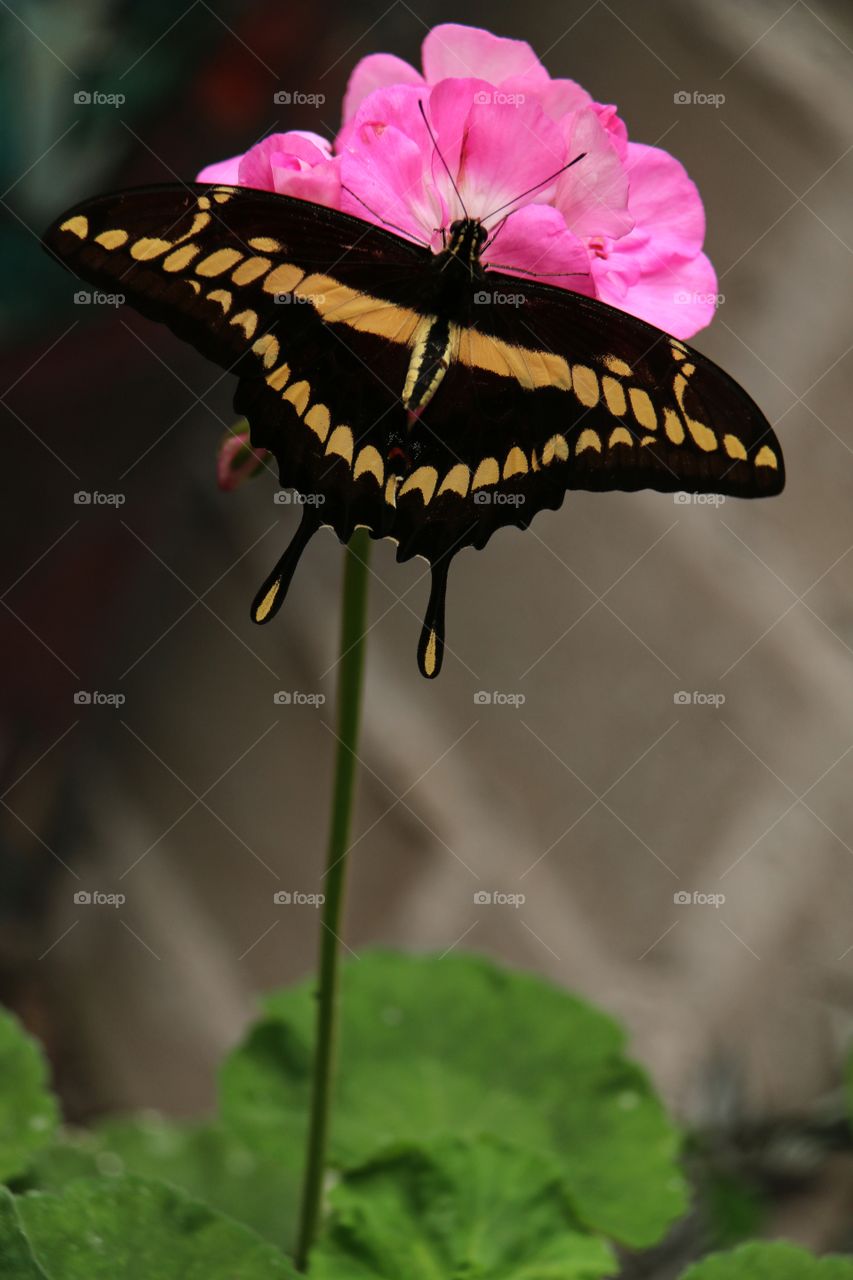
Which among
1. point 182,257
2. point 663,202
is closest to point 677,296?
point 663,202

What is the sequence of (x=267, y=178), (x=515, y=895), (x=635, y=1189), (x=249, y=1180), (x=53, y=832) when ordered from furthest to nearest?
(x=53, y=832) → (x=515, y=895) → (x=249, y=1180) → (x=635, y=1189) → (x=267, y=178)

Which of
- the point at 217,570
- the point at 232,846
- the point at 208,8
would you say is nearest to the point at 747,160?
the point at 208,8

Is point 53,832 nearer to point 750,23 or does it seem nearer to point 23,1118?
point 23,1118

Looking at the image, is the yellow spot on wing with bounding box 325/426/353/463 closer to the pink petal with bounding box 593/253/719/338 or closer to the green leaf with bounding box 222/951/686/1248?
the pink petal with bounding box 593/253/719/338

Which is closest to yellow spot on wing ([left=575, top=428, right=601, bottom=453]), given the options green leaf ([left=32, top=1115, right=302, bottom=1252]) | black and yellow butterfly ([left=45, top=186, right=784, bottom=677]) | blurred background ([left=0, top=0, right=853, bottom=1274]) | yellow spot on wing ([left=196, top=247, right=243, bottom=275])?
black and yellow butterfly ([left=45, top=186, right=784, bottom=677])

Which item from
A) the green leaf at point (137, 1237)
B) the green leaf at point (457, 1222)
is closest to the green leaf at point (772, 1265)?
the green leaf at point (457, 1222)

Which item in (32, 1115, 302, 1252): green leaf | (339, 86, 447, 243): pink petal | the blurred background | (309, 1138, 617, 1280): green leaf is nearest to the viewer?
(339, 86, 447, 243): pink petal

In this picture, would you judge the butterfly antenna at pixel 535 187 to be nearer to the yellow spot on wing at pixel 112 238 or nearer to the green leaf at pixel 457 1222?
the yellow spot on wing at pixel 112 238
